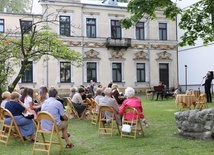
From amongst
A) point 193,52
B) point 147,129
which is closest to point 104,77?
point 193,52

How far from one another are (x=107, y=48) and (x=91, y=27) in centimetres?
245

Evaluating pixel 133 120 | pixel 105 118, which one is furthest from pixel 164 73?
pixel 133 120

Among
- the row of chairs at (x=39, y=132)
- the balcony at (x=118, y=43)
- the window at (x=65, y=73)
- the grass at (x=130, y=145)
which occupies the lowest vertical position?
the grass at (x=130, y=145)

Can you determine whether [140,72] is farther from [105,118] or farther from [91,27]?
[105,118]

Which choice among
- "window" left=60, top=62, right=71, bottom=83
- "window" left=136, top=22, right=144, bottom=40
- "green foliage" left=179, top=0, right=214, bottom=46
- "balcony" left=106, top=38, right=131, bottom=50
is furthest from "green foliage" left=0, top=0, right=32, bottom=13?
"green foliage" left=179, top=0, right=214, bottom=46

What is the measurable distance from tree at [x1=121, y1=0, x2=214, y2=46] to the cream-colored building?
15.5 meters

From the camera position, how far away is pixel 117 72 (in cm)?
3017

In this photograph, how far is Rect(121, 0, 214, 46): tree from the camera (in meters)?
11.0

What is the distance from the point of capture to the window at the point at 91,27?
96.5ft

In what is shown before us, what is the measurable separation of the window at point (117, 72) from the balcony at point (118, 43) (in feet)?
5.42

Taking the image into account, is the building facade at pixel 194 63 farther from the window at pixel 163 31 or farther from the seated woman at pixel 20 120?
the seated woman at pixel 20 120

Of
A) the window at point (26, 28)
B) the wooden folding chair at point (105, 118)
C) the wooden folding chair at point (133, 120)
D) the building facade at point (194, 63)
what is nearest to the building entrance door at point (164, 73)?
the building facade at point (194, 63)

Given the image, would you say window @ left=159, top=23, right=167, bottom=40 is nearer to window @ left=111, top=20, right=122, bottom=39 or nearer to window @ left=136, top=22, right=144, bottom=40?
window @ left=136, top=22, right=144, bottom=40

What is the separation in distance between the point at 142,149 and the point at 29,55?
23.4ft
